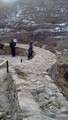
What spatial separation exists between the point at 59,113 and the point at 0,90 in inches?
155

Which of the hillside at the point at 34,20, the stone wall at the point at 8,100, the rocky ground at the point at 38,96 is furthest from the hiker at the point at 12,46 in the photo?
the hillside at the point at 34,20

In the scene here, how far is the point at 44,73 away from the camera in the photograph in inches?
450

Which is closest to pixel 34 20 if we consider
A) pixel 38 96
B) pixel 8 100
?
pixel 8 100

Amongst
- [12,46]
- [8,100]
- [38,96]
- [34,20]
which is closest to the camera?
[38,96]

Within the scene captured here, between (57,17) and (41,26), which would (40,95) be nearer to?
(41,26)

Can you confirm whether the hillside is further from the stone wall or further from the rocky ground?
the stone wall

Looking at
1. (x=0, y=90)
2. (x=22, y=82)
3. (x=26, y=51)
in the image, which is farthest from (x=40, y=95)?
(x=26, y=51)

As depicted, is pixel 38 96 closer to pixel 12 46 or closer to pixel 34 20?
pixel 12 46

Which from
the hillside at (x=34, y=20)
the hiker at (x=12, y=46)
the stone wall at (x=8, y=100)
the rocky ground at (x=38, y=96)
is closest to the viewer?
the rocky ground at (x=38, y=96)

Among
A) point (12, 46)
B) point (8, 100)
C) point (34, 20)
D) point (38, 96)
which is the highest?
point (38, 96)

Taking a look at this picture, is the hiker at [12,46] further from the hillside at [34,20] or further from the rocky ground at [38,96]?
the hillside at [34,20]

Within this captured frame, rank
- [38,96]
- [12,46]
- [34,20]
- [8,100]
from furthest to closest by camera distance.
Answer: [34,20]
[12,46]
[8,100]
[38,96]

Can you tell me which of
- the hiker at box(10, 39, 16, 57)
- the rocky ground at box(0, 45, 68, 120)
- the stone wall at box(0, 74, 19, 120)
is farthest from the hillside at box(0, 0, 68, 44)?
the stone wall at box(0, 74, 19, 120)

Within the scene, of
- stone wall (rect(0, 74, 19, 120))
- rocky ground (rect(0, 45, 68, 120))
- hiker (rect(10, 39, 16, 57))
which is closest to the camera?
rocky ground (rect(0, 45, 68, 120))
